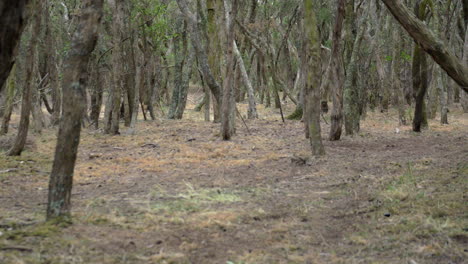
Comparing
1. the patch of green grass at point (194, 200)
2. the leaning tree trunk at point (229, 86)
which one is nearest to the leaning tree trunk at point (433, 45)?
the patch of green grass at point (194, 200)

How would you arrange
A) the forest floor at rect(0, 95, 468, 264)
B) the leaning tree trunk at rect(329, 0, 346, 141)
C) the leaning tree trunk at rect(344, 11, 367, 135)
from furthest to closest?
the leaning tree trunk at rect(344, 11, 367, 135) → the leaning tree trunk at rect(329, 0, 346, 141) → the forest floor at rect(0, 95, 468, 264)

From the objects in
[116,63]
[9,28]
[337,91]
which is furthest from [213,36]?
[9,28]

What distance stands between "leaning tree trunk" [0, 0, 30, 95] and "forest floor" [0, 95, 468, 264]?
59.4 inches

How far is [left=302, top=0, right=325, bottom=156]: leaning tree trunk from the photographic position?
9320 mm

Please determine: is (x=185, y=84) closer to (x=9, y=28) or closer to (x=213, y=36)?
(x=213, y=36)

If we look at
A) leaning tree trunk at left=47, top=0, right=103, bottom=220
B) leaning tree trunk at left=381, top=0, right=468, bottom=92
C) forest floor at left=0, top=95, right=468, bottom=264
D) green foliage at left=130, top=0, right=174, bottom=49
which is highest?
green foliage at left=130, top=0, right=174, bottom=49

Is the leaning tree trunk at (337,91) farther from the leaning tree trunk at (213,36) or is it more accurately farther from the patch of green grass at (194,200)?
the patch of green grass at (194,200)

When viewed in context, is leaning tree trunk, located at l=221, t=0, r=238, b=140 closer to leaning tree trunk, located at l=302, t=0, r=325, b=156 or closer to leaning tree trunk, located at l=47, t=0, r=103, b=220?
leaning tree trunk, located at l=302, t=0, r=325, b=156

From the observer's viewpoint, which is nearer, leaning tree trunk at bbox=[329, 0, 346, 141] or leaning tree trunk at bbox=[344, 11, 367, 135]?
leaning tree trunk at bbox=[329, 0, 346, 141]

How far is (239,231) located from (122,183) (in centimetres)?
314

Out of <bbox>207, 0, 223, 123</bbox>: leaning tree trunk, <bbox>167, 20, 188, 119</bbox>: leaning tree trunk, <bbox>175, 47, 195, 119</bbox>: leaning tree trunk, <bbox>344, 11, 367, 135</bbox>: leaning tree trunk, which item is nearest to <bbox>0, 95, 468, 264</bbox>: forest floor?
<bbox>344, 11, 367, 135</bbox>: leaning tree trunk

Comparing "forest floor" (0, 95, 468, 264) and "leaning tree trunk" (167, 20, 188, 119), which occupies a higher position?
"leaning tree trunk" (167, 20, 188, 119)

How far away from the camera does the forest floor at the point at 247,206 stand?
426 centimetres

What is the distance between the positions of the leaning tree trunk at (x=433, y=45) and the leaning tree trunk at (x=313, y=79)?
2.37 metres
